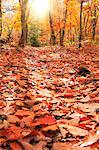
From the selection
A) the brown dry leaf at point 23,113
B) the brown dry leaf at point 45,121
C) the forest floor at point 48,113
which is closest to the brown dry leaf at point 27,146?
the forest floor at point 48,113

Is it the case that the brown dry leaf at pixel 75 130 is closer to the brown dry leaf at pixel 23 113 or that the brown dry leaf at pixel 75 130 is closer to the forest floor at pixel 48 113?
the forest floor at pixel 48 113

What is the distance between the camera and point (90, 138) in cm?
406

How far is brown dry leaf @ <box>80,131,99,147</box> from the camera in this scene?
3.89 metres

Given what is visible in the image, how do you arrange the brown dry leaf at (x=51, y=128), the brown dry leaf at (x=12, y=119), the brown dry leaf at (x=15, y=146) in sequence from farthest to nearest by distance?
the brown dry leaf at (x=12, y=119)
the brown dry leaf at (x=51, y=128)
the brown dry leaf at (x=15, y=146)

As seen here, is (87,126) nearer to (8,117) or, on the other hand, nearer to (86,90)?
(8,117)

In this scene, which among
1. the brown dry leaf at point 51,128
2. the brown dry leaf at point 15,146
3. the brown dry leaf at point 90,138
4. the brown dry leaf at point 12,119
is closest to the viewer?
the brown dry leaf at point 15,146

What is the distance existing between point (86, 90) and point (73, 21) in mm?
45308

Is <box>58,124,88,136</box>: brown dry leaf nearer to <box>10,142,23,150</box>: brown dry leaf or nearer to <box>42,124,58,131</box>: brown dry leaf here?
<box>42,124,58,131</box>: brown dry leaf

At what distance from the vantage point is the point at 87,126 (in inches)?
180

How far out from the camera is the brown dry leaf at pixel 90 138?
3892mm

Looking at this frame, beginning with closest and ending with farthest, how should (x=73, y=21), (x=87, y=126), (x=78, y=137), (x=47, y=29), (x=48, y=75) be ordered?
(x=78, y=137), (x=87, y=126), (x=48, y=75), (x=73, y=21), (x=47, y=29)

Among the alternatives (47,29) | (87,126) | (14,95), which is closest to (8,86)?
(14,95)

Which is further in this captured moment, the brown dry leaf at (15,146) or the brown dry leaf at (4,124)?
the brown dry leaf at (4,124)

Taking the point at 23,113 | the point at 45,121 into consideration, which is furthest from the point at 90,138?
the point at 23,113
